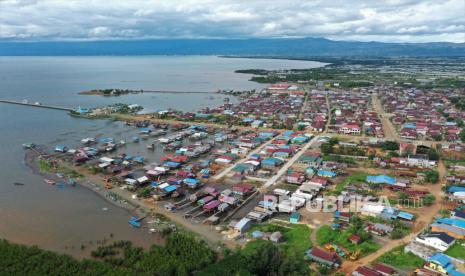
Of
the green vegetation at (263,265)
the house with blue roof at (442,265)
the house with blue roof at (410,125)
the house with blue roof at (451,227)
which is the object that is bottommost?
the house with blue roof at (442,265)

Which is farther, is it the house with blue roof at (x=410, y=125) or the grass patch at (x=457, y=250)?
the house with blue roof at (x=410, y=125)

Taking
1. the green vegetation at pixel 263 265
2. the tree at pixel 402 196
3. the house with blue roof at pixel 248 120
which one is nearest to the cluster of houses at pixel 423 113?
the tree at pixel 402 196

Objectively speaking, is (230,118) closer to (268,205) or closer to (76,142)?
(76,142)

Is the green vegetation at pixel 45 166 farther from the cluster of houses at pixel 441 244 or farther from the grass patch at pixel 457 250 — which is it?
the grass patch at pixel 457 250

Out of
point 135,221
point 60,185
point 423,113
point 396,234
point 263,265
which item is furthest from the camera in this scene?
point 423,113

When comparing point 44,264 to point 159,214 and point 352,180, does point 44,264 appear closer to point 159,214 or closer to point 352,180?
point 159,214

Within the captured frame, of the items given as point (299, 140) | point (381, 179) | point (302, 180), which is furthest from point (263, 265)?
point (299, 140)

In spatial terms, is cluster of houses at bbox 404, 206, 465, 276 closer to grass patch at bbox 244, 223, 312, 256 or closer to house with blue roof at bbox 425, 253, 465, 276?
house with blue roof at bbox 425, 253, 465, 276
